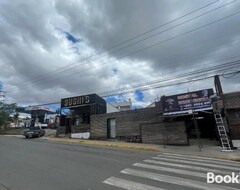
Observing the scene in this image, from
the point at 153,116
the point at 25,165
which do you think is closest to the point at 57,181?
the point at 25,165

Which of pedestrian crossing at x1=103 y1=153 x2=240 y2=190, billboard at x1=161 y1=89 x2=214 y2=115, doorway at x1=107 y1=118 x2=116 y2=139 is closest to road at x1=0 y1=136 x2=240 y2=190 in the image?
pedestrian crossing at x1=103 y1=153 x2=240 y2=190

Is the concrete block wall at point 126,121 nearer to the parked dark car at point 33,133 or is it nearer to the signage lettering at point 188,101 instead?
the signage lettering at point 188,101

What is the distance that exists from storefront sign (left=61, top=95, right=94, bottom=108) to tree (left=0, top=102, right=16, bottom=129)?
85.1 ft

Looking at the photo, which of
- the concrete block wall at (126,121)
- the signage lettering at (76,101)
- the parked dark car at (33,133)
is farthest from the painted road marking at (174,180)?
the parked dark car at (33,133)

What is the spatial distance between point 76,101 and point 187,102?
15.9 metres

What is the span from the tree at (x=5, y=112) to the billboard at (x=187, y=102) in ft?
138

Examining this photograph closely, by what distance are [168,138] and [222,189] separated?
12310 mm

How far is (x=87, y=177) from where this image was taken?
22.2 feet

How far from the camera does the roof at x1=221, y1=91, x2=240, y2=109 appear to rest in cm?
1534

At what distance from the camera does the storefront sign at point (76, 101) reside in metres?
26.2

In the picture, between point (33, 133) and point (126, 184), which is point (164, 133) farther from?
point (33, 133)

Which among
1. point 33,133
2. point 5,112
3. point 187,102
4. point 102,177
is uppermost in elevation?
point 5,112

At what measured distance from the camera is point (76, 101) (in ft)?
89.1

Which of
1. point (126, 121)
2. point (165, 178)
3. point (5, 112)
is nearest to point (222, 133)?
point (126, 121)
